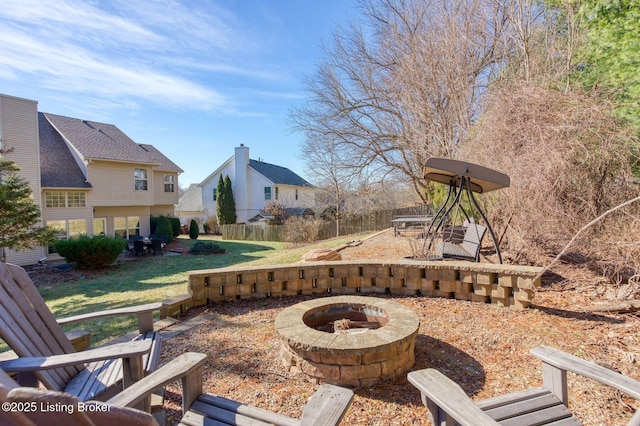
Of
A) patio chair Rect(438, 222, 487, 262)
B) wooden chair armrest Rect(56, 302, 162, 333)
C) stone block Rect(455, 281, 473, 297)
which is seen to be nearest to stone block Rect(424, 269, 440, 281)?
stone block Rect(455, 281, 473, 297)

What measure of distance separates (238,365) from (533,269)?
3656 millimetres

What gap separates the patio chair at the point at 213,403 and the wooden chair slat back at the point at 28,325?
80 cm

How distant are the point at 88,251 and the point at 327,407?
13185mm

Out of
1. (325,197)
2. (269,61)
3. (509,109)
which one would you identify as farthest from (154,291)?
(325,197)

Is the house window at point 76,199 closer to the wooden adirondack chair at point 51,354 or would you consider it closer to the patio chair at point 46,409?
the wooden adirondack chair at point 51,354

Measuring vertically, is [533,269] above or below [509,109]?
below

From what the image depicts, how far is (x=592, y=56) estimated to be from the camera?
7.69m

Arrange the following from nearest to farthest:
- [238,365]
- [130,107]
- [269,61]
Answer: [238,365]
[269,61]
[130,107]

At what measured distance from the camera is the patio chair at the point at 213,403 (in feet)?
4.85

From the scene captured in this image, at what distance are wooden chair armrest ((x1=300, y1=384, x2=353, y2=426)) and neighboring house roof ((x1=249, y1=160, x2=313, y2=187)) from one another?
85.5 ft

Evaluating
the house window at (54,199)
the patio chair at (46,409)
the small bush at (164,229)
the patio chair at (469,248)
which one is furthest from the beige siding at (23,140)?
the patio chair at (46,409)

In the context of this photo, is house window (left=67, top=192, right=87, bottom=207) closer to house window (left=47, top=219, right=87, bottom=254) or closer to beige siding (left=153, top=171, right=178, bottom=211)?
house window (left=47, top=219, right=87, bottom=254)

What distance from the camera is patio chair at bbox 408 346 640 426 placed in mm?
1456

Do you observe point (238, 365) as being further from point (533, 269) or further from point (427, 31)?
point (427, 31)
